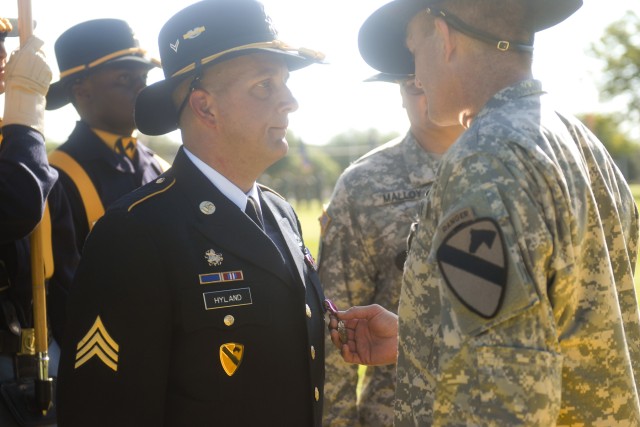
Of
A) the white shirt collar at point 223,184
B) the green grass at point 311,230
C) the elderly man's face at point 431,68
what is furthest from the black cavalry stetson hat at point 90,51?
the green grass at point 311,230

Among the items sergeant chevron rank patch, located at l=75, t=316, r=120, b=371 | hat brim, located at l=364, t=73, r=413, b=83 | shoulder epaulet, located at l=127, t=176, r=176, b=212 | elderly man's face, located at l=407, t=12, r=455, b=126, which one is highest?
hat brim, located at l=364, t=73, r=413, b=83

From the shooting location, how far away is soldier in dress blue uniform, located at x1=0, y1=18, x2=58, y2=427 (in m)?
3.24

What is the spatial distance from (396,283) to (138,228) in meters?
1.80

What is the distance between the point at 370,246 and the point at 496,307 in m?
2.19

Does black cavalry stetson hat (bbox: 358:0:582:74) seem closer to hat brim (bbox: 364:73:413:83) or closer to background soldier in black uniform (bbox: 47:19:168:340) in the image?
hat brim (bbox: 364:73:413:83)

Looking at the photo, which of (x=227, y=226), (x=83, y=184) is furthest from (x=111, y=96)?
(x=227, y=226)

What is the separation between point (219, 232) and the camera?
113 inches

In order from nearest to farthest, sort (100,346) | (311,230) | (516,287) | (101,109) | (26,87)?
1. (516,287)
2. (100,346)
3. (26,87)
4. (101,109)
5. (311,230)

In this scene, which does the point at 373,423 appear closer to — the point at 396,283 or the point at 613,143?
the point at 396,283

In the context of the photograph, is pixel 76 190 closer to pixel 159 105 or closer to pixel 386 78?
pixel 159 105

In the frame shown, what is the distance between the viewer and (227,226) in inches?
114

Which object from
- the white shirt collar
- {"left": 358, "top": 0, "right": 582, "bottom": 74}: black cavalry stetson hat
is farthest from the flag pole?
{"left": 358, "top": 0, "right": 582, "bottom": 74}: black cavalry stetson hat

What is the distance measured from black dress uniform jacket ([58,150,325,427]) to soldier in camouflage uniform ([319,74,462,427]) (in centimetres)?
124

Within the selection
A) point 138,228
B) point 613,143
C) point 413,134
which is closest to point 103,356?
point 138,228
